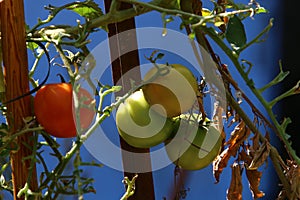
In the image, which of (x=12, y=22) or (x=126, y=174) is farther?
(x=126, y=174)

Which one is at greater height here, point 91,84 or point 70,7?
point 70,7

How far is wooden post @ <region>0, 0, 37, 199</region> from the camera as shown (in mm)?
587

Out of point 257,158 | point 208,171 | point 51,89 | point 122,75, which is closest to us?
point 51,89

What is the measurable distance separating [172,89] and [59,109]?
0.14m

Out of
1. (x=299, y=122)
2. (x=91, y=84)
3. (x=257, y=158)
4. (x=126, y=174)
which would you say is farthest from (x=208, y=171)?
(x=91, y=84)

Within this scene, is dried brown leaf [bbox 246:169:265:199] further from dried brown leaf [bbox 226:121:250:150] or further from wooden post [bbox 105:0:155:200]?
wooden post [bbox 105:0:155:200]

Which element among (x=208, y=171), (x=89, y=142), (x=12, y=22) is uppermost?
(x=12, y=22)

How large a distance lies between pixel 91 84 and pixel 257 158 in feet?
0.77

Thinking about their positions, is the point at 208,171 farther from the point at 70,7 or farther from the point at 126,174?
the point at 70,7

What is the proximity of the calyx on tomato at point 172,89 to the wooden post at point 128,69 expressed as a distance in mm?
119

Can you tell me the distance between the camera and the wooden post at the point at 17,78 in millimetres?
587

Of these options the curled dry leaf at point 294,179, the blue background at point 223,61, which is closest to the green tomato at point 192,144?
the curled dry leaf at point 294,179

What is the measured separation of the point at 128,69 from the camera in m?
0.80

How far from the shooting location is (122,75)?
789 mm
